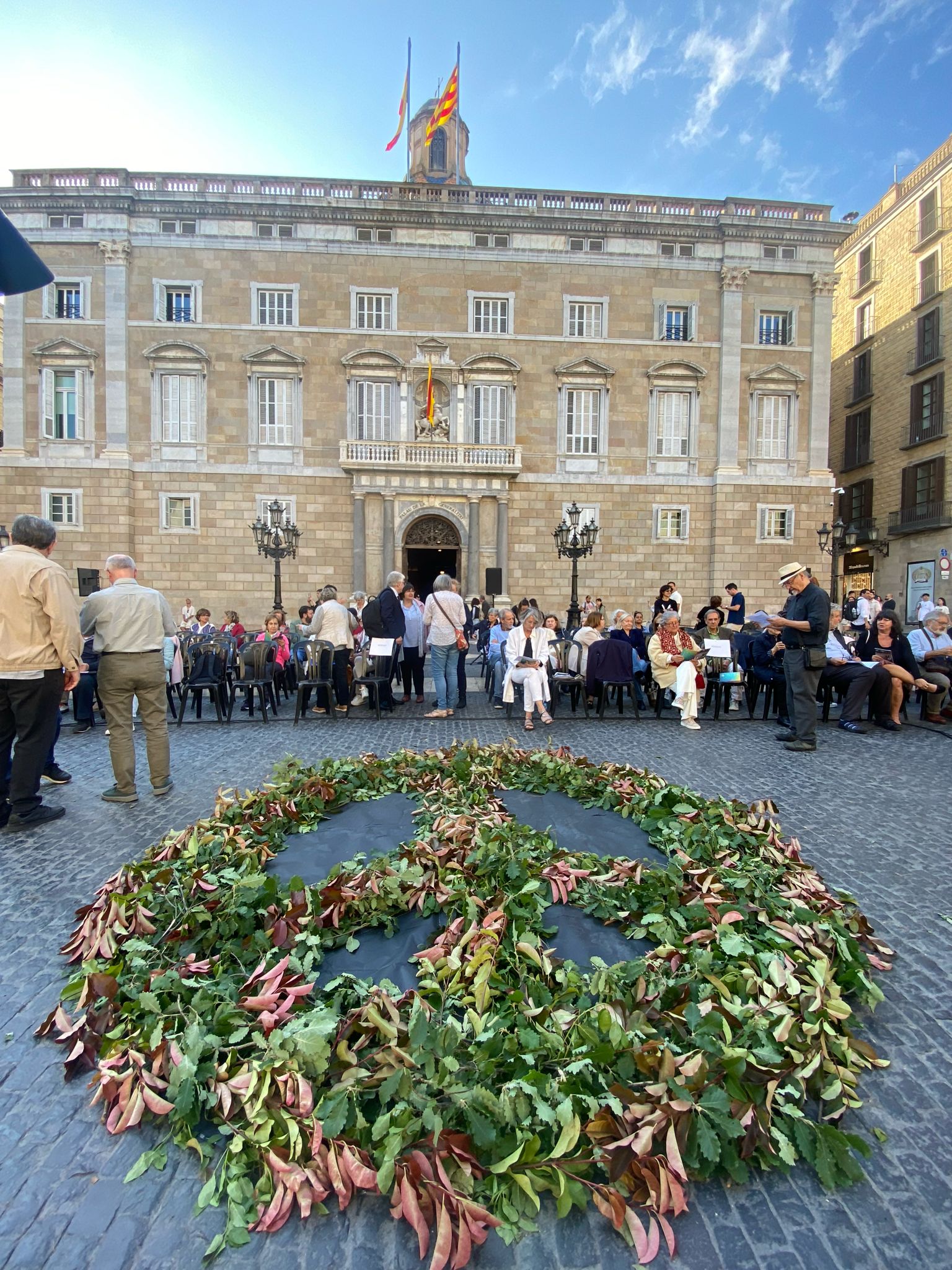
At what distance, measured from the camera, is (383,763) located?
4.59 metres

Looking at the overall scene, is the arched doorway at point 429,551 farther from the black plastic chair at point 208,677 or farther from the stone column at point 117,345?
the black plastic chair at point 208,677

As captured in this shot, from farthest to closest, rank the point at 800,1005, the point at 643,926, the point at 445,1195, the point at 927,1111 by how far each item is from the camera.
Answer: the point at 643,926
the point at 800,1005
the point at 927,1111
the point at 445,1195

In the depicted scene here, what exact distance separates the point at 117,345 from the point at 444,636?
18.2 m

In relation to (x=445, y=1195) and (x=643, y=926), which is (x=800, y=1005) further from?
(x=445, y=1195)

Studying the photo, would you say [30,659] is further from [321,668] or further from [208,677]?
[321,668]

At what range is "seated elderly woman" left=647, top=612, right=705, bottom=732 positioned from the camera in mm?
8180

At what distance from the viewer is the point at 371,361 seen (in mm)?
20641

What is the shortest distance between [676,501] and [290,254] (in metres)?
14.6

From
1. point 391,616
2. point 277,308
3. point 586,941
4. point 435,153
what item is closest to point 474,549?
point 277,308

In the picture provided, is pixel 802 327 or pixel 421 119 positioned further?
pixel 421 119

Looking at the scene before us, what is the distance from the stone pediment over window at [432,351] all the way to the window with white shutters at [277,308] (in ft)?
13.4

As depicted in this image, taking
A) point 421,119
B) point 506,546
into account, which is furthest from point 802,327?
point 421,119

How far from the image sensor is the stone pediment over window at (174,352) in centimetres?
2006

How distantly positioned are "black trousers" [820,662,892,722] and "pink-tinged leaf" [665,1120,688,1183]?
301 inches
